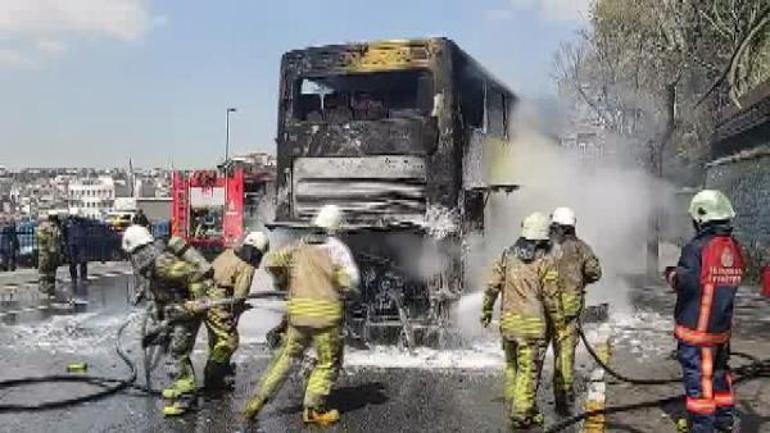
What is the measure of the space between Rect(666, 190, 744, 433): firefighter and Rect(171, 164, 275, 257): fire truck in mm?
14167

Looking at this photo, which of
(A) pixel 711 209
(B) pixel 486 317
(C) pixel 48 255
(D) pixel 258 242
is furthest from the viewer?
(C) pixel 48 255

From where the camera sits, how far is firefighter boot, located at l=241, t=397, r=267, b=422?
Answer: 663cm

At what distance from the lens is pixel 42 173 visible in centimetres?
15725

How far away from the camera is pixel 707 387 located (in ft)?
18.1

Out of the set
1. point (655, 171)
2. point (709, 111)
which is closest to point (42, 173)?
point (709, 111)

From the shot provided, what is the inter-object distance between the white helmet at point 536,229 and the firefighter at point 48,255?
12.0 m

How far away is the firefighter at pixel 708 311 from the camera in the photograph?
18.1 feet

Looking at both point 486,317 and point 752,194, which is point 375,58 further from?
point 752,194

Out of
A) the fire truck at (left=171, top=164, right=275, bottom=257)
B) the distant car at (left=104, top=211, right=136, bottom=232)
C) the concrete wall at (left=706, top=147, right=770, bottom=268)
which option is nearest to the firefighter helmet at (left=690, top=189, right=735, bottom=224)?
the concrete wall at (left=706, top=147, right=770, bottom=268)

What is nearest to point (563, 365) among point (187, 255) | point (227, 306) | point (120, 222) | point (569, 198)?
point (227, 306)

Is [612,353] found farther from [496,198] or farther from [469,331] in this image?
[496,198]

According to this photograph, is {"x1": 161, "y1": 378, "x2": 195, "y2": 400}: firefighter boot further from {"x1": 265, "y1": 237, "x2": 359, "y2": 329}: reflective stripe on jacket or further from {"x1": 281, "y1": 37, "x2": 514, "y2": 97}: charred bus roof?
{"x1": 281, "y1": 37, "x2": 514, "y2": 97}: charred bus roof

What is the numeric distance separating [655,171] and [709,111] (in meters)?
16.1

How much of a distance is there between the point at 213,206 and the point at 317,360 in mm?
13523
